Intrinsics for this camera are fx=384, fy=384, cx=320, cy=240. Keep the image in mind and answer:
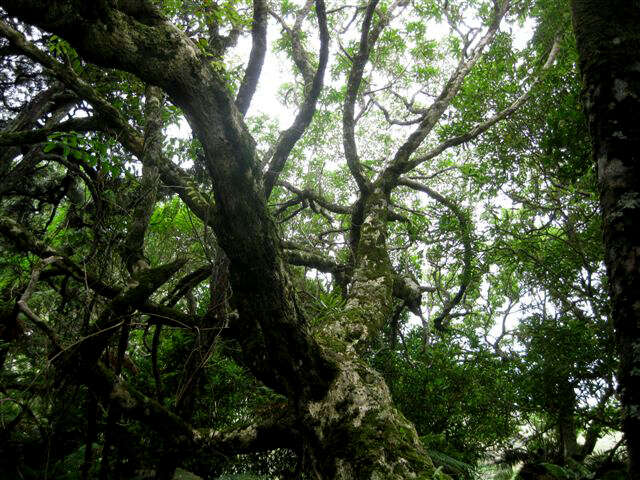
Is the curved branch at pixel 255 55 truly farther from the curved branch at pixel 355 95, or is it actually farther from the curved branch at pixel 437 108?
the curved branch at pixel 437 108

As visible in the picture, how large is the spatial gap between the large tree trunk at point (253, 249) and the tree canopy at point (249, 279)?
15 millimetres

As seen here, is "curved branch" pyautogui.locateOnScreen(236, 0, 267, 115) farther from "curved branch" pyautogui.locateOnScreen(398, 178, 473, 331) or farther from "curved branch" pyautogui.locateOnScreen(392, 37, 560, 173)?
"curved branch" pyautogui.locateOnScreen(398, 178, 473, 331)

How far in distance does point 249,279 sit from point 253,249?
0.24 metres

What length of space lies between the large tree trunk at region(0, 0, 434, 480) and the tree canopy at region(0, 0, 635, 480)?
15mm

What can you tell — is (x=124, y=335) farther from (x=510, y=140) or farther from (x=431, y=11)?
(x=431, y=11)

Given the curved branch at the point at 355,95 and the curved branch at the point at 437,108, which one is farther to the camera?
the curved branch at the point at 437,108

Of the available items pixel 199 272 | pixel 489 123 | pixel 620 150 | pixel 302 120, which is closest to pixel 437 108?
pixel 489 123

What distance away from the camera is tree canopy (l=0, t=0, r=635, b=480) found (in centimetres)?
266

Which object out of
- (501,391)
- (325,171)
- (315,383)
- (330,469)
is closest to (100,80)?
(315,383)

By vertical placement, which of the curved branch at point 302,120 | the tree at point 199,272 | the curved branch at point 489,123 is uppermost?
A: the curved branch at point 489,123

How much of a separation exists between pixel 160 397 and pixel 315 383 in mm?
1404

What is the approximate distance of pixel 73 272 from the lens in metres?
2.99

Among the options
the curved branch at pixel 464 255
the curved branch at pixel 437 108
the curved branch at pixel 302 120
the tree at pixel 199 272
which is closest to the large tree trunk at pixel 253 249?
the tree at pixel 199 272

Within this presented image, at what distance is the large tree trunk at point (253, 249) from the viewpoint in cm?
246
